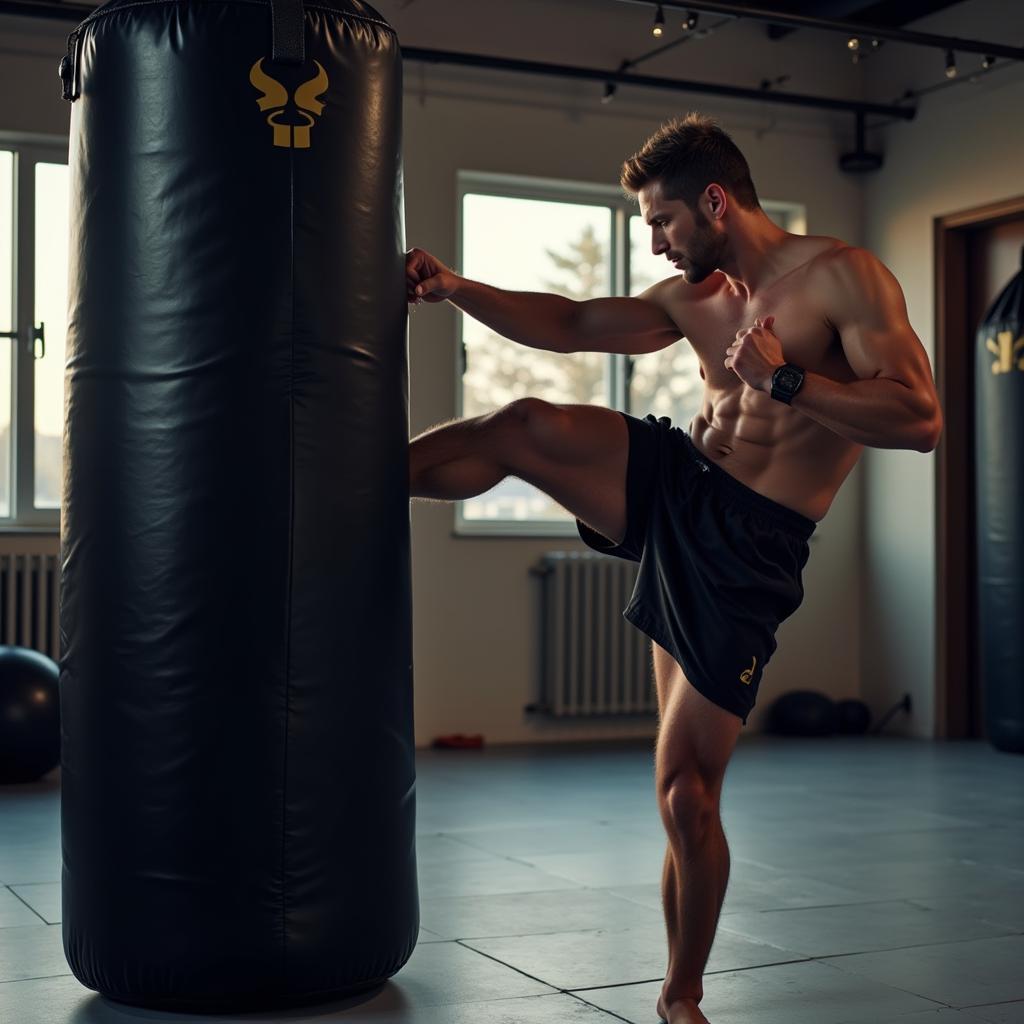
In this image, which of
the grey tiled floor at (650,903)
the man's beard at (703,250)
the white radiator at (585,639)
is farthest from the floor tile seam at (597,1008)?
the white radiator at (585,639)

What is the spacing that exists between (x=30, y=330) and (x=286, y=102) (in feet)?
13.4

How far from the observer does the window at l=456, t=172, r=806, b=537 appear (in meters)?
7.00

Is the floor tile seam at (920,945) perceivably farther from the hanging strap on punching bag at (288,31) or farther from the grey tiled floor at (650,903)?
the hanging strap on punching bag at (288,31)

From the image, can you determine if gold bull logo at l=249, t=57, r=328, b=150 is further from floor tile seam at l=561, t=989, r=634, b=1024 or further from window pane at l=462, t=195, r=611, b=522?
window pane at l=462, t=195, r=611, b=522

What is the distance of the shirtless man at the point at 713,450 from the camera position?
8.50 ft

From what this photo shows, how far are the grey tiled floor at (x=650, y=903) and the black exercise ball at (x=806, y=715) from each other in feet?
3.77

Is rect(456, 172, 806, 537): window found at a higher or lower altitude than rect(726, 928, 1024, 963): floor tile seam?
higher

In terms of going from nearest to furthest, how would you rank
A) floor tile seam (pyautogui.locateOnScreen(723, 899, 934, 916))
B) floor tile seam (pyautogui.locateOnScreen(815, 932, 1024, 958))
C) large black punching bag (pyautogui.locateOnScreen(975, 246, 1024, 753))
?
floor tile seam (pyautogui.locateOnScreen(815, 932, 1024, 958)) < floor tile seam (pyautogui.locateOnScreen(723, 899, 934, 916)) < large black punching bag (pyautogui.locateOnScreen(975, 246, 1024, 753))

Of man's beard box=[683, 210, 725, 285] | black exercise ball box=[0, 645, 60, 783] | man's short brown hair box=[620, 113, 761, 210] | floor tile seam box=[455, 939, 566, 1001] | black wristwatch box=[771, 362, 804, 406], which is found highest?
man's short brown hair box=[620, 113, 761, 210]

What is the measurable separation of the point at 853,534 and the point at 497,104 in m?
2.77

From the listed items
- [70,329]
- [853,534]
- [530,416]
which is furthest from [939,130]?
[70,329]

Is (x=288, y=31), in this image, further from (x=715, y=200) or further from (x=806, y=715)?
(x=806, y=715)

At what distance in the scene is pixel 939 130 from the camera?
23.8ft

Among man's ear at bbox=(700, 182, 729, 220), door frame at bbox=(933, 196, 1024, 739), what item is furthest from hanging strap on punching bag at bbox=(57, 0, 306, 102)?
door frame at bbox=(933, 196, 1024, 739)
